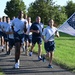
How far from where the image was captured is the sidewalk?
11.6m

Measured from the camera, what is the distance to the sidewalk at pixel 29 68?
38.0 ft

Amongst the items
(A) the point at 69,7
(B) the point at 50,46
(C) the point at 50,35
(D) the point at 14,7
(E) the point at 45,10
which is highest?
Answer: (A) the point at 69,7

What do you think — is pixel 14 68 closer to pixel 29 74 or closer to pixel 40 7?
pixel 29 74

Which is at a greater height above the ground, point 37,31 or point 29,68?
point 37,31

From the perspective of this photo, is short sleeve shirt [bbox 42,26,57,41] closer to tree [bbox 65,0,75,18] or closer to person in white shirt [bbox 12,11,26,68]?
person in white shirt [bbox 12,11,26,68]

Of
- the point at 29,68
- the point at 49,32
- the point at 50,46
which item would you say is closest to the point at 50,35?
the point at 49,32

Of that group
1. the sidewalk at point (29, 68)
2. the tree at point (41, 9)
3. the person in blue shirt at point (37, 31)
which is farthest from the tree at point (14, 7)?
the sidewalk at point (29, 68)

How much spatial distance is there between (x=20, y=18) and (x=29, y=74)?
2.18m

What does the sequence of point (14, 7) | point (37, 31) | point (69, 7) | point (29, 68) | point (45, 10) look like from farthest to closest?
point (69, 7), point (14, 7), point (45, 10), point (37, 31), point (29, 68)

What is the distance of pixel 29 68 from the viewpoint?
1240 centimetres

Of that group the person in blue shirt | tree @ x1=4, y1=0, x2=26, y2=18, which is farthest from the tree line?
the person in blue shirt

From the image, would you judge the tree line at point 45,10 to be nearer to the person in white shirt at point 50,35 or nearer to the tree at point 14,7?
the tree at point 14,7

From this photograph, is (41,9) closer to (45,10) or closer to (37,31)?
(45,10)

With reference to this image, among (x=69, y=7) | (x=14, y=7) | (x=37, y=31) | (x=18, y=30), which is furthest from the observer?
(x=69, y=7)
